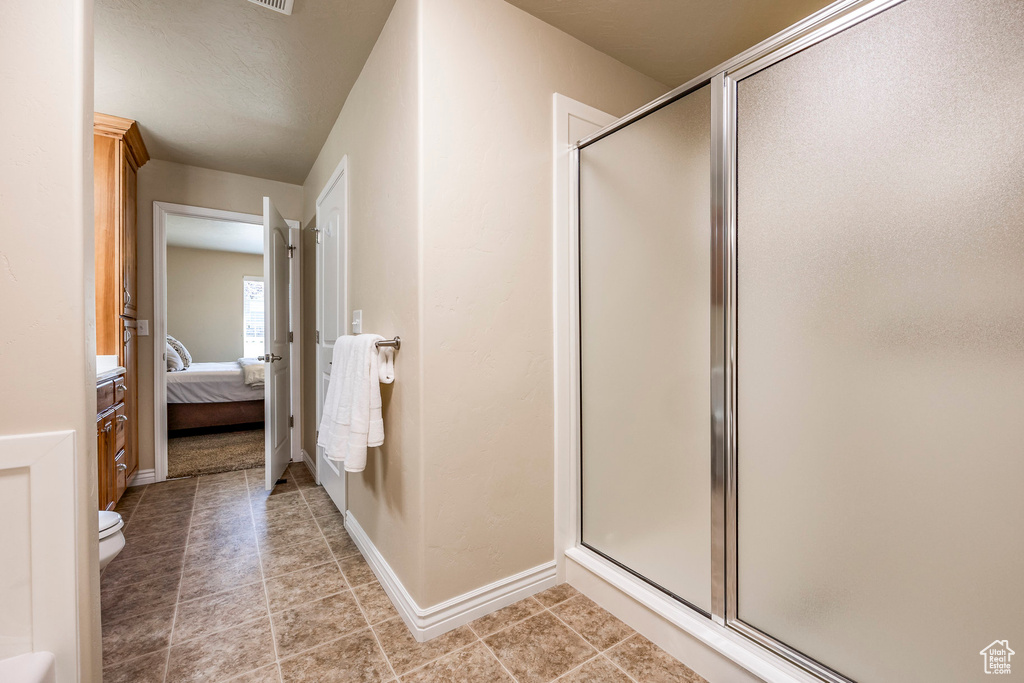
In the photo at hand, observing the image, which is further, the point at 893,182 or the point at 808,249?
the point at 808,249

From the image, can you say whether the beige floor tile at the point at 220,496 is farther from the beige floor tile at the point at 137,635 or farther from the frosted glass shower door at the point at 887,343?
the frosted glass shower door at the point at 887,343

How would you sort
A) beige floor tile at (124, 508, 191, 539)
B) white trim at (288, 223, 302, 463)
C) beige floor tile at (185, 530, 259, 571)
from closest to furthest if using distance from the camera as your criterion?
beige floor tile at (185, 530, 259, 571) → beige floor tile at (124, 508, 191, 539) → white trim at (288, 223, 302, 463)

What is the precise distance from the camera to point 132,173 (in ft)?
9.46

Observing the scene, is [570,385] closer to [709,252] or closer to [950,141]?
[709,252]

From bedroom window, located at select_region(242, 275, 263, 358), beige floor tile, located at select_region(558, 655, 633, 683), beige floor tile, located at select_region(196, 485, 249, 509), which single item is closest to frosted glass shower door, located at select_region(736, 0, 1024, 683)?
beige floor tile, located at select_region(558, 655, 633, 683)

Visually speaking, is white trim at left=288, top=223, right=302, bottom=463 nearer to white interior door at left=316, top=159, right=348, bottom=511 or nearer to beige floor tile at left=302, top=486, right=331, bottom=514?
white interior door at left=316, top=159, right=348, bottom=511

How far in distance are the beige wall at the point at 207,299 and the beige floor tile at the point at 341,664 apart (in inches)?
262

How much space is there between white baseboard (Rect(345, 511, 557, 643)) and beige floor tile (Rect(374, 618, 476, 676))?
0.07 ft

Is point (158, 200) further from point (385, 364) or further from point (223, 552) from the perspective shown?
point (385, 364)

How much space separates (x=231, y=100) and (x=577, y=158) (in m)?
1.95

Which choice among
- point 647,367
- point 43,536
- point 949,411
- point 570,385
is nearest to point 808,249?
point 949,411

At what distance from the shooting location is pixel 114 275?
8.45ft

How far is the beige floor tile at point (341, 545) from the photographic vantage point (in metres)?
2.07

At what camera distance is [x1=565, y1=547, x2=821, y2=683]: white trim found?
43.8 inches
